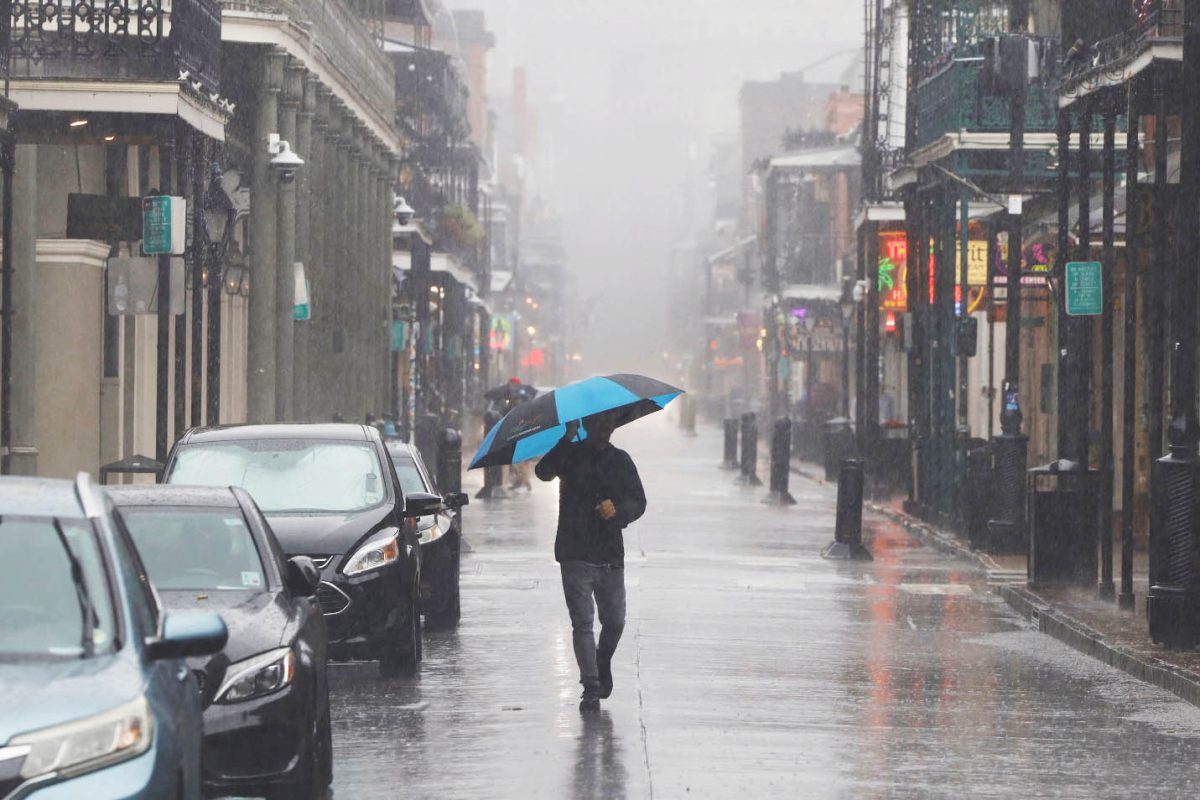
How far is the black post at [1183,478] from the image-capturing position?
16453mm

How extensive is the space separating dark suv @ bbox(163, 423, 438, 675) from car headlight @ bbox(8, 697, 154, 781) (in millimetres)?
7485

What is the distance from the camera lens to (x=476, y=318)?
357 feet

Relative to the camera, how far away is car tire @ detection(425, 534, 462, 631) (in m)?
18.0

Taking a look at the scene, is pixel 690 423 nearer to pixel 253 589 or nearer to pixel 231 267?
pixel 231 267

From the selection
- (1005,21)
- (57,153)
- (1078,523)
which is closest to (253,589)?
(1078,523)

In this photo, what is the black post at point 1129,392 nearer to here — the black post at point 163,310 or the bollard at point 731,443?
the black post at point 163,310

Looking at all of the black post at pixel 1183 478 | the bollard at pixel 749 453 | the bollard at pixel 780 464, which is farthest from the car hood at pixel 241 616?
the bollard at pixel 749 453

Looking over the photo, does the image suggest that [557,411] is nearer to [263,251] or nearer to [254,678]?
[254,678]

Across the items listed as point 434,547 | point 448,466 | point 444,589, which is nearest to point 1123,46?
point 434,547

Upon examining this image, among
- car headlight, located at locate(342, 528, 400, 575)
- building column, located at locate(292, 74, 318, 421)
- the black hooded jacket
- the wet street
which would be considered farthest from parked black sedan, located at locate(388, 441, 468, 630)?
building column, located at locate(292, 74, 318, 421)

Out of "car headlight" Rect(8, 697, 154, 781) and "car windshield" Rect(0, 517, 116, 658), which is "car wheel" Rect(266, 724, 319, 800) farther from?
"car headlight" Rect(8, 697, 154, 781)

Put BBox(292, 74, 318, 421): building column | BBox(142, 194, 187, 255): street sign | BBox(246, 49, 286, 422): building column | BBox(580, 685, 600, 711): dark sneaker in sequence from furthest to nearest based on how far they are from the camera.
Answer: BBox(292, 74, 318, 421): building column, BBox(246, 49, 286, 422): building column, BBox(142, 194, 187, 255): street sign, BBox(580, 685, 600, 711): dark sneaker

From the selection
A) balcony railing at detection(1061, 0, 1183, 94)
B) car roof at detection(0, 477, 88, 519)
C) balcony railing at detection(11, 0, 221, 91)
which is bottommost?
car roof at detection(0, 477, 88, 519)

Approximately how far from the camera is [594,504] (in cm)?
1380
